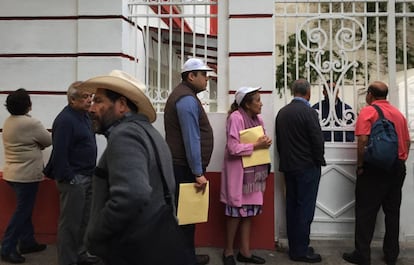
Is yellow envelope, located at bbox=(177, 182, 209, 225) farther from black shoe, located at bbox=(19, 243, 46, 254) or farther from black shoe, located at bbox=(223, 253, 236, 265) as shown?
black shoe, located at bbox=(19, 243, 46, 254)

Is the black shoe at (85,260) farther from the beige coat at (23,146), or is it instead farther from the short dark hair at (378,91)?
the short dark hair at (378,91)

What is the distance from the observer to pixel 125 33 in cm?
477

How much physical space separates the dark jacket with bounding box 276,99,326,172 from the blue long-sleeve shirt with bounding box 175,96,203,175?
104 centimetres

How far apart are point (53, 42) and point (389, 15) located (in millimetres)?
3619

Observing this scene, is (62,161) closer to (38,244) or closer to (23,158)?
(23,158)

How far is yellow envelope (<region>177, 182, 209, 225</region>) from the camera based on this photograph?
361 centimetres

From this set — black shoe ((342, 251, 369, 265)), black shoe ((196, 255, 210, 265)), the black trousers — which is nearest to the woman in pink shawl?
black shoe ((196, 255, 210, 265))

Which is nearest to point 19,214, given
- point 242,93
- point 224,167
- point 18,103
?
point 18,103

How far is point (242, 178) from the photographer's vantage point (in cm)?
411

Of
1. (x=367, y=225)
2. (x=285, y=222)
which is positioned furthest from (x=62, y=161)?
(x=367, y=225)

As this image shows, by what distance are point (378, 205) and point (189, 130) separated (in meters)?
1.94

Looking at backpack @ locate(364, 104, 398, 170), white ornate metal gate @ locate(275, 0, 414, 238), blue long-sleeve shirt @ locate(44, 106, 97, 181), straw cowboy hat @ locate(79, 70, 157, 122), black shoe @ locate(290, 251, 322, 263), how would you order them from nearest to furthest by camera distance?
straw cowboy hat @ locate(79, 70, 157, 122) → blue long-sleeve shirt @ locate(44, 106, 97, 181) → backpack @ locate(364, 104, 398, 170) → black shoe @ locate(290, 251, 322, 263) → white ornate metal gate @ locate(275, 0, 414, 238)

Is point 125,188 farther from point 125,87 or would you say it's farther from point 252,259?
point 252,259

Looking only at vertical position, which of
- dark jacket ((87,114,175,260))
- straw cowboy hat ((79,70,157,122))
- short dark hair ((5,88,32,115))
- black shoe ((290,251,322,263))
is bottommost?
black shoe ((290,251,322,263))
